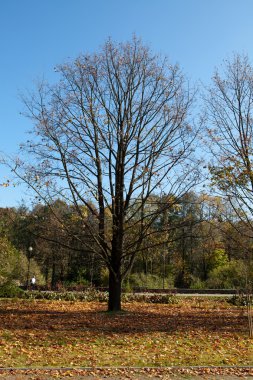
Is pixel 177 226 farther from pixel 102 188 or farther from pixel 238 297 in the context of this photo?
pixel 238 297

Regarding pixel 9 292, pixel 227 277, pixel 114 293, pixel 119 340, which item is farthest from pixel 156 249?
pixel 119 340

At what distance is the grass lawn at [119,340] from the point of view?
7680 millimetres

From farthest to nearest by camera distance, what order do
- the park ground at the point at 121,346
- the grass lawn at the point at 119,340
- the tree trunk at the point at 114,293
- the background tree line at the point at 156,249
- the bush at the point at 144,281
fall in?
the bush at the point at 144,281 < the background tree line at the point at 156,249 < the tree trunk at the point at 114,293 < the grass lawn at the point at 119,340 < the park ground at the point at 121,346

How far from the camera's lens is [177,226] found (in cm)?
1567

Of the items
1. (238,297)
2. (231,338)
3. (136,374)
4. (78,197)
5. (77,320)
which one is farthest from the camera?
(238,297)

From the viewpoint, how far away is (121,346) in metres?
9.13

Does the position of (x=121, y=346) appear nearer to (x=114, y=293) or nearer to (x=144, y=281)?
(x=114, y=293)

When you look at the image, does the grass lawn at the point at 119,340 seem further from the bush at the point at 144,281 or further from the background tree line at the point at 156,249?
the bush at the point at 144,281

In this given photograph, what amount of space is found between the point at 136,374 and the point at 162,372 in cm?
45

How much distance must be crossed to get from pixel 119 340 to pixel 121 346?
68 cm

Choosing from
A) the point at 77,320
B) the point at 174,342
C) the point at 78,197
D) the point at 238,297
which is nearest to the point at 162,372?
the point at 174,342

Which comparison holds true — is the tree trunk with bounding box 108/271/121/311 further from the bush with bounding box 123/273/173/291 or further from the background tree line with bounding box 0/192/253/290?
the bush with bounding box 123/273/173/291

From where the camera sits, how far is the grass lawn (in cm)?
768

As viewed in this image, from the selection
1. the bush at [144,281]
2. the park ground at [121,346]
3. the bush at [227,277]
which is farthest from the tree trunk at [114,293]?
the bush at [227,277]
